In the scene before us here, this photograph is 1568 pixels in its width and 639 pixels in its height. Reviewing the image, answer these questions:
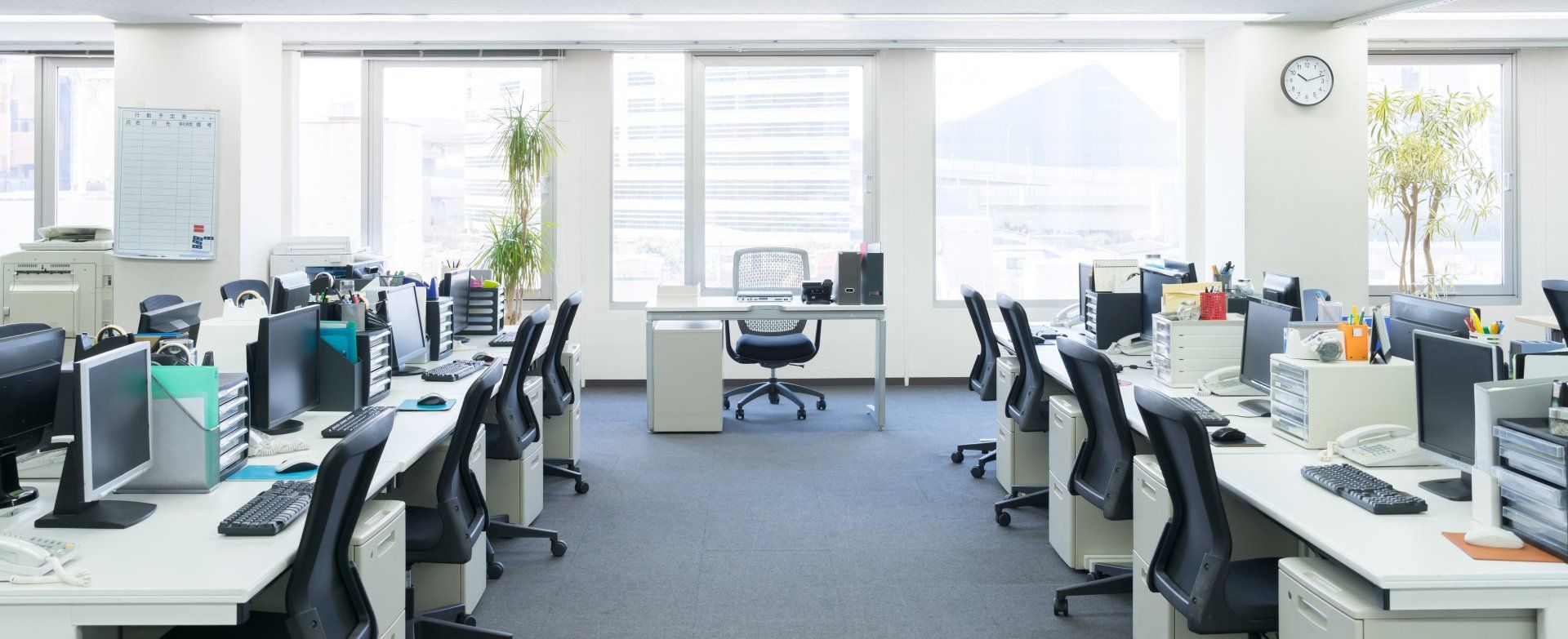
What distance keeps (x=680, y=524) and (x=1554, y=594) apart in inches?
125

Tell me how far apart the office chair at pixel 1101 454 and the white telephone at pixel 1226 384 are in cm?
51

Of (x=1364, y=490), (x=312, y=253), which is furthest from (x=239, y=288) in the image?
(x=1364, y=490)

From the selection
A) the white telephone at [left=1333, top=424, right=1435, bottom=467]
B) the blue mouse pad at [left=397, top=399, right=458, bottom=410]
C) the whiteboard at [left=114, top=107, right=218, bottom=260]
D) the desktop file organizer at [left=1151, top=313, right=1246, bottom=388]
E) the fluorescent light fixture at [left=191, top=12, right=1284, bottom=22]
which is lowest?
the white telephone at [left=1333, top=424, right=1435, bottom=467]

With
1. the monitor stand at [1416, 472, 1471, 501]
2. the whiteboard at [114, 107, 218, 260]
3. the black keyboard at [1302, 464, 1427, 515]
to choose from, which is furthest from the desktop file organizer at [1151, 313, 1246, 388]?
the whiteboard at [114, 107, 218, 260]

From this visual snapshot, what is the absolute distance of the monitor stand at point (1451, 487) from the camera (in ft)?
8.13

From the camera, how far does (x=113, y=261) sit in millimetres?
6957

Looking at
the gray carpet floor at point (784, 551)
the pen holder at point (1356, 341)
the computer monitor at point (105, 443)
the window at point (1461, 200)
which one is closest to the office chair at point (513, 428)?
the gray carpet floor at point (784, 551)

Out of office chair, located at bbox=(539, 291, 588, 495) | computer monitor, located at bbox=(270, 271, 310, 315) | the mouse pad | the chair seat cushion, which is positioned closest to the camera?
the mouse pad

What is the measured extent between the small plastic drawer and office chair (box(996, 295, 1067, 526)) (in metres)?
2.24

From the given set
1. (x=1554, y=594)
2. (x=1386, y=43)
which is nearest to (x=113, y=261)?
(x=1554, y=594)

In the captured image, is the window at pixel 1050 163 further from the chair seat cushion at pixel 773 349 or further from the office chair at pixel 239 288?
the office chair at pixel 239 288

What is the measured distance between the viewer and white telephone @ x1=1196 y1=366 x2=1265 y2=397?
3.83 metres

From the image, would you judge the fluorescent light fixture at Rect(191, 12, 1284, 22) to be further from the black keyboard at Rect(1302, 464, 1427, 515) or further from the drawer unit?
the black keyboard at Rect(1302, 464, 1427, 515)

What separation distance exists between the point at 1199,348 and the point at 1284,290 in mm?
829
